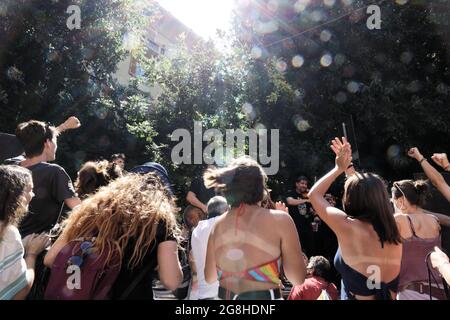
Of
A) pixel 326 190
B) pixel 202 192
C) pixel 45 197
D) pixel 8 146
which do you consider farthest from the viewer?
pixel 202 192

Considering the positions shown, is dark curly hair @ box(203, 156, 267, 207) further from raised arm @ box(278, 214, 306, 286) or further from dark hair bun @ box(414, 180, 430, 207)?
dark hair bun @ box(414, 180, 430, 207)

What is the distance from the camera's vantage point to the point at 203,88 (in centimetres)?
1112

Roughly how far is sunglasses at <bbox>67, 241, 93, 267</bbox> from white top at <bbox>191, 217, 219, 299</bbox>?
4.27 feet

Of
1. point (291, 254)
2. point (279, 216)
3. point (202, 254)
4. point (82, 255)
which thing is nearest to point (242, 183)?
point (279, 216)

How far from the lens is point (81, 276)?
1867mm

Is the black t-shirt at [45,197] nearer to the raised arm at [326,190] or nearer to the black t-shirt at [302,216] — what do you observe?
the raised arm at [326,190]

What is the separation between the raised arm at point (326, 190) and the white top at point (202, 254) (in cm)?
100

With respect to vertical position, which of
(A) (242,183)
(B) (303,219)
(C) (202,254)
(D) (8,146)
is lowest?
(C) (202,254)

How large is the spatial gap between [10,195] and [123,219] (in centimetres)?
65

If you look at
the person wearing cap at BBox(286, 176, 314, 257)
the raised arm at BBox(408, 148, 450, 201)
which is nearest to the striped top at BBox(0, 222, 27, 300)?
the raised arm at BBox(408, 148, 450, 201)

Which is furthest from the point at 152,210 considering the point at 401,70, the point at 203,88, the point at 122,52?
the point at 203,88

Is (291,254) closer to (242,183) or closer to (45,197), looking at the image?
(242,183)

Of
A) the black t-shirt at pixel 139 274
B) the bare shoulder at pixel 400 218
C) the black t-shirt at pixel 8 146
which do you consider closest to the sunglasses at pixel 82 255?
the black t-shirt at pixel 139 274
